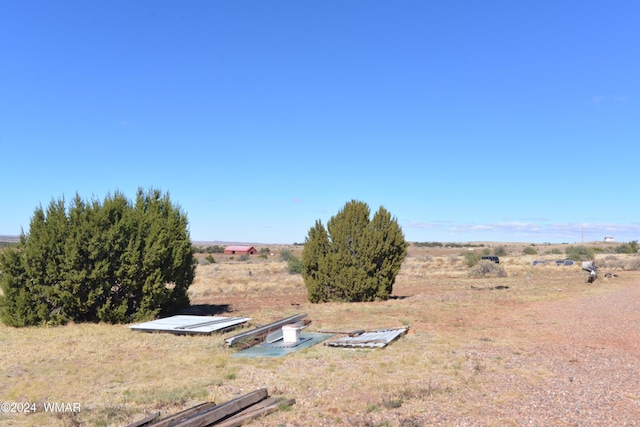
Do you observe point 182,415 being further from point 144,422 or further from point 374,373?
point 374,373

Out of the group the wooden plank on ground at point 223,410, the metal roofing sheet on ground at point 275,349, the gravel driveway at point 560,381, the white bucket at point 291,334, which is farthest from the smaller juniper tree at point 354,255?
the wooden plank on ground at point 223,410

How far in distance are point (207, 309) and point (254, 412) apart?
1236cm

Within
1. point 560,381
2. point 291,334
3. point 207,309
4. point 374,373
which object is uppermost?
point 291,334

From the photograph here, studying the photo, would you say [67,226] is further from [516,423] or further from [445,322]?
[516,423]

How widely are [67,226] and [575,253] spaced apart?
55.2 meters

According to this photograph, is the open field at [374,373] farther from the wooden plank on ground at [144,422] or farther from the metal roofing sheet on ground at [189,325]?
the wooden plank on ground at [144,422]

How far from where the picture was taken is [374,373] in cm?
823

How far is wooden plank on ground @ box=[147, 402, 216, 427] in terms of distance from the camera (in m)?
5.33

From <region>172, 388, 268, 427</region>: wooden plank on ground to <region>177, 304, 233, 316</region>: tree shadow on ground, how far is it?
Answer: 10.5m

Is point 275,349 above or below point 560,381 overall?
above

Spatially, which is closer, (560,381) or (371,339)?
(560,381)

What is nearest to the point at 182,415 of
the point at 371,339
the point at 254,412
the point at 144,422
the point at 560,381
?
the point at 144,422

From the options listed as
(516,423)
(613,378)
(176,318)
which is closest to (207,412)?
(516,423)

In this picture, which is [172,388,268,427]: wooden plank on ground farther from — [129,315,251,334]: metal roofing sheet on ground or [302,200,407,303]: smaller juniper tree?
[302,200,407,303]: smaller juniper tree
